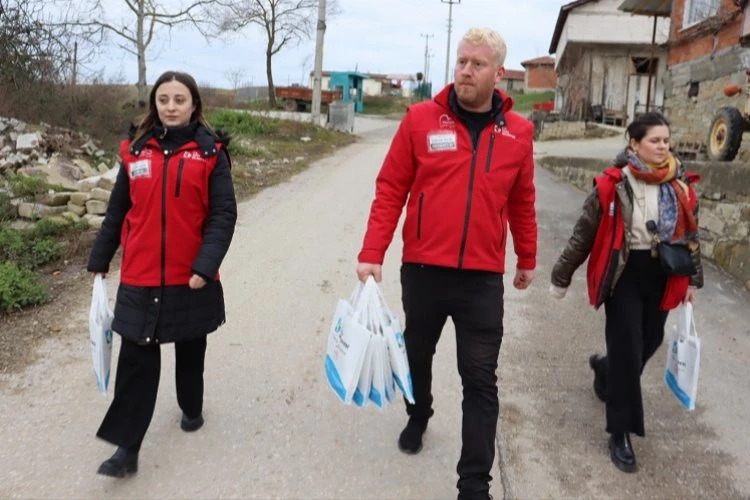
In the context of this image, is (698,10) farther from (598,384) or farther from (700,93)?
(598,384)

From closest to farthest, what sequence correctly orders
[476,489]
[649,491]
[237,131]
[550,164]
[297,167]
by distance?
[476,489] < [649,491] < [297,167] < [550,164] < [237,131]

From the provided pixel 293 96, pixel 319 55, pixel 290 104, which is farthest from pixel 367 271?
pixel 293 96

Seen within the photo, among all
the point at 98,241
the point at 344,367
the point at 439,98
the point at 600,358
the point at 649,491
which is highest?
the point at 439,98

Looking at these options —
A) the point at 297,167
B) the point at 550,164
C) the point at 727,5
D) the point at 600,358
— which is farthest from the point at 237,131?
the point at 600,358

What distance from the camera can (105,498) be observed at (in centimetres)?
278

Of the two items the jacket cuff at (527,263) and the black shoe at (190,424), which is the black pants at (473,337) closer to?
the jacket cuff at (527,263)

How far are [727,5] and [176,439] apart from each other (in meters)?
13.4

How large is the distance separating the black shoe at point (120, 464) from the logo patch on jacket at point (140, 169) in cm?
123

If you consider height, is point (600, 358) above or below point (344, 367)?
below

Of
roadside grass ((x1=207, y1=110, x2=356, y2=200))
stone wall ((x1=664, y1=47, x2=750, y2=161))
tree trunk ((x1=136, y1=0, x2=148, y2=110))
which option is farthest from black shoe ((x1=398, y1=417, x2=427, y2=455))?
tree trunk ((x1=136, y1=0, x2=148, y2=110))

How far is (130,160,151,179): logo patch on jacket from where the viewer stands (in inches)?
112

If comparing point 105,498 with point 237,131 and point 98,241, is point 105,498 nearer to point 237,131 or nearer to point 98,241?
point 98,241

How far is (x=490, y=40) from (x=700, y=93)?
12.7m

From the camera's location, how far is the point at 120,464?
2891 millimetres
